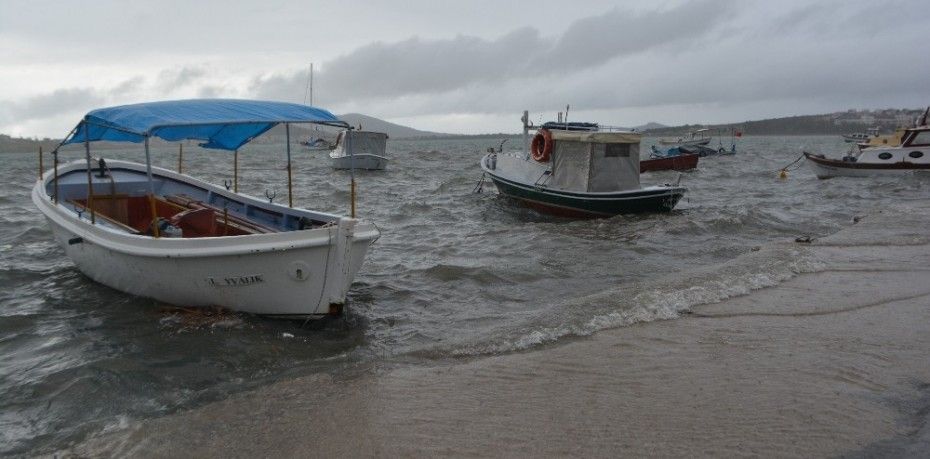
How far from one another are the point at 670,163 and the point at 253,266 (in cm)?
3393

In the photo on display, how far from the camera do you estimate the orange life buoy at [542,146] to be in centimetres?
1766

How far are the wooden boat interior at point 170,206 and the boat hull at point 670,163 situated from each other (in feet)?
97.9

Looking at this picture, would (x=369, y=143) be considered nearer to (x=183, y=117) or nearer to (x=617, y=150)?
(x=617, y=150)

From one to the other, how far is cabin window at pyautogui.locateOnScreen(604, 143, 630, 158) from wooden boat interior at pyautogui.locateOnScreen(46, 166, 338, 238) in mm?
9832

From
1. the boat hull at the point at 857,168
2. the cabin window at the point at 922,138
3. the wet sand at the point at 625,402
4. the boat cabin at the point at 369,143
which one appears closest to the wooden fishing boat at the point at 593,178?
the wet sand at the point at 625,402

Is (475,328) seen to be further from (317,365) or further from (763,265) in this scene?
(763,265)

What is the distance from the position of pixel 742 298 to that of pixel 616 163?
919cm

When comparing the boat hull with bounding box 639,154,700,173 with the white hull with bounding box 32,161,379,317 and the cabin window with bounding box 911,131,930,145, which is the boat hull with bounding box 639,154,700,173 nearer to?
the cabin window with bounding box 911,131,930,145

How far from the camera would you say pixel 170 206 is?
10.8m

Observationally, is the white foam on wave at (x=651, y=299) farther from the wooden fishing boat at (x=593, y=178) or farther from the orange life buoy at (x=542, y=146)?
the orange life buoy at (x=542, y=146)

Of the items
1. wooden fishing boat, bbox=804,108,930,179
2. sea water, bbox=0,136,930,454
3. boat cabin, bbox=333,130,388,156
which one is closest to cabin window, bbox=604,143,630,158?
sea water, bbox=0,136,930,454

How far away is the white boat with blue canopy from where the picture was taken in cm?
714

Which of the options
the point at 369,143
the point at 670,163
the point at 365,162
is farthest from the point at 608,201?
the point at 369,143

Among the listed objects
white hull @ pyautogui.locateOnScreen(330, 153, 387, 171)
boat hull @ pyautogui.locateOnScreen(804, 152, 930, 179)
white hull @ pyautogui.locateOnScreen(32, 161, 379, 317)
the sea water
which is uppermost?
boat hull @ pyautogui.locateOnScreen(804, 152, 930, 179)
